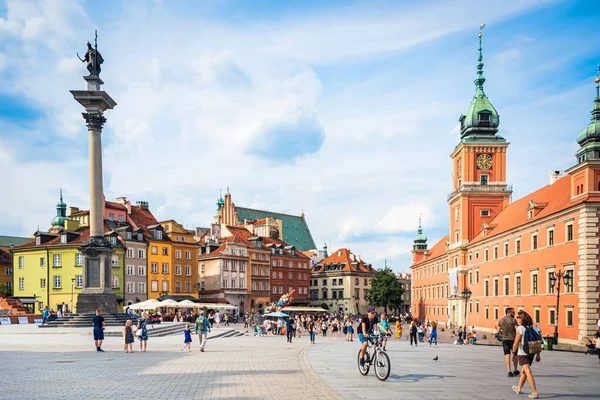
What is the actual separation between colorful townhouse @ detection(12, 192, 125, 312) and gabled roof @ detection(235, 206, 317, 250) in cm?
5210

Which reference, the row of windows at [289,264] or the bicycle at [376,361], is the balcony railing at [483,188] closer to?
the row of windows at [289,264]

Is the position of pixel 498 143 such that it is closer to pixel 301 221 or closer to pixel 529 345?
pixel 529 345

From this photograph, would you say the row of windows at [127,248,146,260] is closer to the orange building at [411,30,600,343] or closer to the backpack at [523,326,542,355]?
the orange building at [411,30,600,343]

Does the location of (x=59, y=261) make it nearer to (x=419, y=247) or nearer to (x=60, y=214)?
(x=60, y=214)

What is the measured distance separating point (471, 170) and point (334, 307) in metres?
52.4

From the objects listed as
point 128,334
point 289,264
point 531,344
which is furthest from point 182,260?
point 531,344

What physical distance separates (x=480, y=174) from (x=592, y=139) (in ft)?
100

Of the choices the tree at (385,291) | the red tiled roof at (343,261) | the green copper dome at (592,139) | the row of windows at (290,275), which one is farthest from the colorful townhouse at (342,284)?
the green copper dome at (592,139)

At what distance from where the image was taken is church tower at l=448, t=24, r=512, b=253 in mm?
72000

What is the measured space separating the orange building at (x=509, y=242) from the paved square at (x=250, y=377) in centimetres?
1709

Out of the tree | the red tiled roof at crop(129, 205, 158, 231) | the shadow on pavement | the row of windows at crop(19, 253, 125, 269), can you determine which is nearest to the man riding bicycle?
the shadow on pavement

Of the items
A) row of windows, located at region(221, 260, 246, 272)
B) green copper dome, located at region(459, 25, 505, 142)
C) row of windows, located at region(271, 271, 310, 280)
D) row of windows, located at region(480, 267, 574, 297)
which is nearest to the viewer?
row of windows, located at region(480, 267, 574, 297)

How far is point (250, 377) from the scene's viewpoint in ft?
53.1

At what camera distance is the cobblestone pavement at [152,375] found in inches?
519
